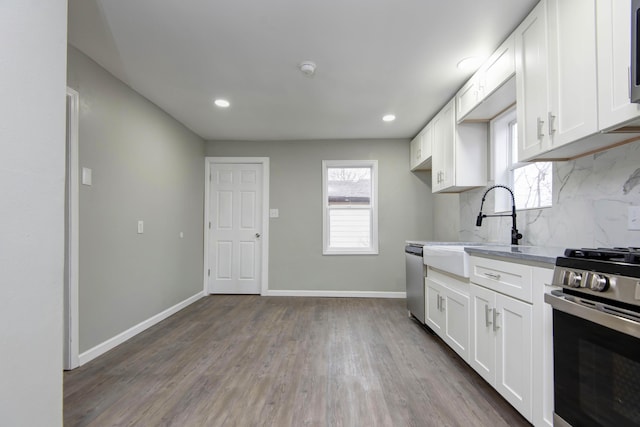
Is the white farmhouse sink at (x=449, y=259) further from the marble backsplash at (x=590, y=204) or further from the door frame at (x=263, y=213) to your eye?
the door frame at (x=263, y=213)

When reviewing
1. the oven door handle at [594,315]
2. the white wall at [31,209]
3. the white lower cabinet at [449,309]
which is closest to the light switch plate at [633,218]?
the oven door handle at [594,315]

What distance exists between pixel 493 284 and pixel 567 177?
899 mm

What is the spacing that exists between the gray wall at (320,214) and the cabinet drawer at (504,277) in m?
2.49

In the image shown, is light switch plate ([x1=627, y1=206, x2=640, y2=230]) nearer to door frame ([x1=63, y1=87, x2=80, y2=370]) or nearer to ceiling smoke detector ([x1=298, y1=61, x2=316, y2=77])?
ceiling smoke detector ([x1=298, y1=61, x2=316, y2=77])

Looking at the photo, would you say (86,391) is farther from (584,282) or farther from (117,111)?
(584,282)

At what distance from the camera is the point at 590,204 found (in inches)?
71.8

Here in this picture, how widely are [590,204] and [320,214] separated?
10.7 ft

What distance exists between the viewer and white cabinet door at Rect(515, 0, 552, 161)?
5.70 feet

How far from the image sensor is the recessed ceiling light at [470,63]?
240 centimetres

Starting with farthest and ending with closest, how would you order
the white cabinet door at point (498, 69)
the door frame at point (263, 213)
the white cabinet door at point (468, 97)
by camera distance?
1. the door frame at point (263, 213)
2. the white cabinet door at point (468, 97)
3. the white cabinet door at point (498, 69)

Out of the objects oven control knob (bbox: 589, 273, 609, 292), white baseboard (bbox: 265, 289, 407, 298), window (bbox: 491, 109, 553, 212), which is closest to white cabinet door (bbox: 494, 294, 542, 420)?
oven control knob (bbox: 589, 273, 609, 292)

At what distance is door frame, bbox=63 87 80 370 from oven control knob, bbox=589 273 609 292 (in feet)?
9.93

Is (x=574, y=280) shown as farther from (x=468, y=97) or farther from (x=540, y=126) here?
(x=468, y=97)

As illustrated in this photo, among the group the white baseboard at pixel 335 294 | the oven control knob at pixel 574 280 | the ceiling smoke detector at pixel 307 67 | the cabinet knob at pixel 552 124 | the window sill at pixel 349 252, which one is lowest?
the white baseboard at pixel 335 294
